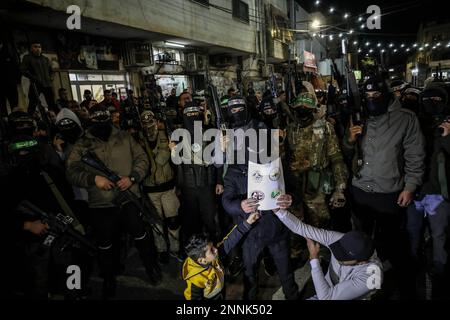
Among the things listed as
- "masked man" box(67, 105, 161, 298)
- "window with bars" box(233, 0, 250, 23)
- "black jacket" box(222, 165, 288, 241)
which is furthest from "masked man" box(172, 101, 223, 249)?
"window with bars" box(233, 0, 250, 23)

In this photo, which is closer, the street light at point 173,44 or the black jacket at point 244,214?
the black jacket at point 244,214

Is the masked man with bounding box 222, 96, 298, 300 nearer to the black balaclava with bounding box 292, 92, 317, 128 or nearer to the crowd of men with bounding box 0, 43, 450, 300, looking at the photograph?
the crowd of men with bounding box 0, 43, 450, 300

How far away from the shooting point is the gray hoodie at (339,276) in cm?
230

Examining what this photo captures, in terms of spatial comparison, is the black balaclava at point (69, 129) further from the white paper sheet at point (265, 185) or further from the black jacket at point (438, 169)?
the black jacket at point (438, 169)

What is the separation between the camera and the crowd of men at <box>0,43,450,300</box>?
9.11 feet

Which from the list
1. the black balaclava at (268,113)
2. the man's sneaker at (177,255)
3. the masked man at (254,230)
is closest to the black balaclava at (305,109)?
the masked man at (254,230)

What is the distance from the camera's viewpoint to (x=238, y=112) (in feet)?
10.6

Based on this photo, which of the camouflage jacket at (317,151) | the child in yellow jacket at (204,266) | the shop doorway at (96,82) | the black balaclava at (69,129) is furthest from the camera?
the shop doorway at (96,82)

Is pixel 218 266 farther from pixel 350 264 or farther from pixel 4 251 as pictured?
pixel 4 251

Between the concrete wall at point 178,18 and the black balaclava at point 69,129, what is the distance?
5.76 m

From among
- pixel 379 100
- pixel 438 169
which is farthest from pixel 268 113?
pixel 438 169

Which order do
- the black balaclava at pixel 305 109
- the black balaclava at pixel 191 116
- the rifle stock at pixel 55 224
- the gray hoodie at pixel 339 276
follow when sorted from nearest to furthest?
1. the gray hoodie at pixel 339 276
2. the rifle stock at pixel 55 224
3. the black balaclava at pixel 305 109
4. the black balaclava at pixel 191 116

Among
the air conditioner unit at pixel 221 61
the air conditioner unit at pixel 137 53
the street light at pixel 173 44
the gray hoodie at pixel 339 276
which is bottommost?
the gray hoodie at pixel 339 276

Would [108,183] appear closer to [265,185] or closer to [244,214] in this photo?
[244,214]
